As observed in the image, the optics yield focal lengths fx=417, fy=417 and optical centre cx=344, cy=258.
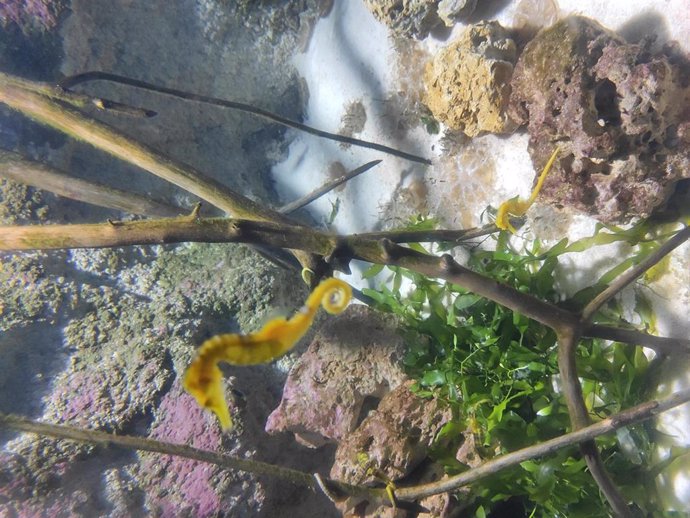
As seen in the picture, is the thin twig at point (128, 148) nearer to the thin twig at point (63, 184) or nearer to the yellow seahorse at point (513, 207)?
the thin twig at point (63, 184)

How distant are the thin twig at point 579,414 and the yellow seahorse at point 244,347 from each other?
4.20 ft

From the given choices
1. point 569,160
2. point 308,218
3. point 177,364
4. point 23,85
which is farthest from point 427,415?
point 23,85

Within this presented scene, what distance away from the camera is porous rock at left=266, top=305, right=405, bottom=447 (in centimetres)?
321

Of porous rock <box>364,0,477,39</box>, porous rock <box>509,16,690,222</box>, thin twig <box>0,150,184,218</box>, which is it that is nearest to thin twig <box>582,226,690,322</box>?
porous rock <box>509,16,690,222</box>

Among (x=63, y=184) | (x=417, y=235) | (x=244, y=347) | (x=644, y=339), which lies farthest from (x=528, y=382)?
(x=63, y=184)

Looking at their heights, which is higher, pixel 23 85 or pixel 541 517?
pixel 23 85

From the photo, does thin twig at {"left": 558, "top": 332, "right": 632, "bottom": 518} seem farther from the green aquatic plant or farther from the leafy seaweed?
the leafy seaweed

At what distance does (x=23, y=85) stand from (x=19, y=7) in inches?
80.6

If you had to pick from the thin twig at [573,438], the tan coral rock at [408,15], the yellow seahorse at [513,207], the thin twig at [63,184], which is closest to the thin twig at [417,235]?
the yellow seahorse at [513,207]

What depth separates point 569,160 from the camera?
2.60m

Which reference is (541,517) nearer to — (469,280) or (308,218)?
(469,280)

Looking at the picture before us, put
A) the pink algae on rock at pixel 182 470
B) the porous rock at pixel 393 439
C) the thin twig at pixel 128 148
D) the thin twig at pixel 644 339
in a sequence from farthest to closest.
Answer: the pink algae on rock at pixel 182 470 → the porous rock at pixel 393 439 → the thin twig at pixel 128 148 → the thin twig at pixel 644 339

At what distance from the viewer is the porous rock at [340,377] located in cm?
321

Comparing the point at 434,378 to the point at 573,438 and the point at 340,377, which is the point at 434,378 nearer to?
the point at 340,377
